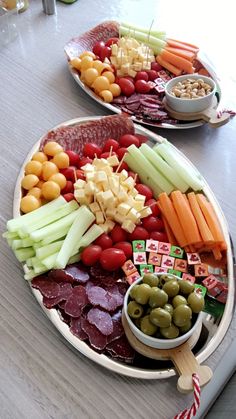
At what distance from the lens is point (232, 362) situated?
100 cm

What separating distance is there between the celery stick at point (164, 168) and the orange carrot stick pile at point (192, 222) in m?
0.04

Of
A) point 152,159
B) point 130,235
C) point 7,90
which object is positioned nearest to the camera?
point 130,235

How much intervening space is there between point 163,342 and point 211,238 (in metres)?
0.31

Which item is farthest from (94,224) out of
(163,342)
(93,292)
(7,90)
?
(7,90)

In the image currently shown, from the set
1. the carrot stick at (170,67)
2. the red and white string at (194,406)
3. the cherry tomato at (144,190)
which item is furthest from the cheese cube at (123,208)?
the carrot stick at (170,67)

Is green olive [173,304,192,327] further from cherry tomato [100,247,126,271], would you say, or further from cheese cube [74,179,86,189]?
cheese cube [74,179,86,189]

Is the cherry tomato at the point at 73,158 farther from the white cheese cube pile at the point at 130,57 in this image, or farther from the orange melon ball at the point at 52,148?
the white cheese cube pile at the point at 130,57

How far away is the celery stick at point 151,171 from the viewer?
1.27 meters

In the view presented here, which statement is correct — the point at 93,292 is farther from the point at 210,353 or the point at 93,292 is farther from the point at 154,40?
the point at 154,40

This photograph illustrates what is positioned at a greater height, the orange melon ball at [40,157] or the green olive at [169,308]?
the orange melon ball at [40,157]

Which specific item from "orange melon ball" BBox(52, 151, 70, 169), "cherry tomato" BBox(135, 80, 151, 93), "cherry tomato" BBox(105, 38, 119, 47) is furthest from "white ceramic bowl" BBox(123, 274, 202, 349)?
"cherry tomato" BBox(105, 38, 119, 47)

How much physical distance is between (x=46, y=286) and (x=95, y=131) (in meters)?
0.52

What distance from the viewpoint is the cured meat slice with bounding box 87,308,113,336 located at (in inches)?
39.2

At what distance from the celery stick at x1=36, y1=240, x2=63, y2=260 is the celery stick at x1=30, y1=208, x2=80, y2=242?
23 millimetres
